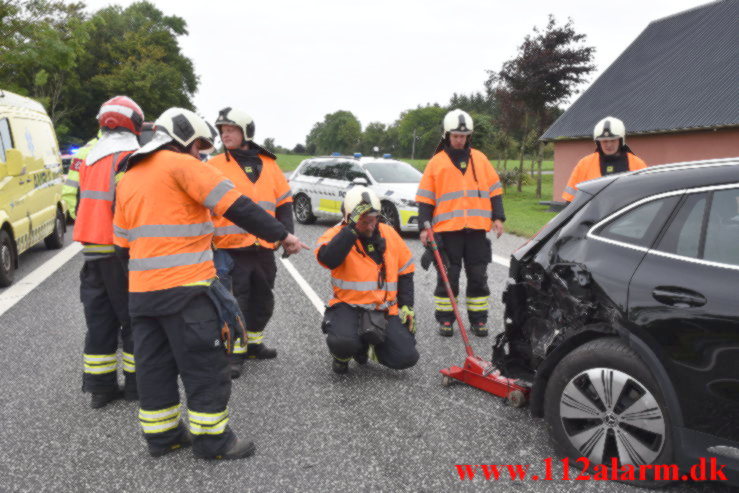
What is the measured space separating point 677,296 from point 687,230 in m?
0.34

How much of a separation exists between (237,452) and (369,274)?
1.64 m

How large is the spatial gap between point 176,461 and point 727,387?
2793 mm

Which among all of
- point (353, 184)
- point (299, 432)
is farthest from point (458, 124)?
point (353, 184)

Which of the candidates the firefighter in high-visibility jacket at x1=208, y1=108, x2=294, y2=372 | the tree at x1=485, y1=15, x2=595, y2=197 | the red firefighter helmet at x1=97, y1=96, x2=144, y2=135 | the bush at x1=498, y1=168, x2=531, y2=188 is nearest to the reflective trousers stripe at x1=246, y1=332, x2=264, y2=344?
the firefighter in high-visibility jacket at x1=208, y1=108, x2=294, y2=372

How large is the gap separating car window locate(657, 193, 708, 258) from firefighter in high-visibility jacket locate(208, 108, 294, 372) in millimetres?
2716

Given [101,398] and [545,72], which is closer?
[101,398]

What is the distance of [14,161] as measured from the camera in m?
7.56

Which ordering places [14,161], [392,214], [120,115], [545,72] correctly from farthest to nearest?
[545,72] < [392,214] < [14,161] < [120,115]

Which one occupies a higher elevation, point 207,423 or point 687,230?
point 687,230

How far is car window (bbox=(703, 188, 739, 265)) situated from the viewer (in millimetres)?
2668

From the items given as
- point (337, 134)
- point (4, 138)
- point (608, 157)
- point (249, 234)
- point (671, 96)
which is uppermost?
point (337, 134)

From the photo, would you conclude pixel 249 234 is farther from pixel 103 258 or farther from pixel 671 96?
pixel 671 96

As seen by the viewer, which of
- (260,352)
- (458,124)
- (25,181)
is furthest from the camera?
(25,181)

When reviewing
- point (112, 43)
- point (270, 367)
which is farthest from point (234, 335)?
point (112, 43)
